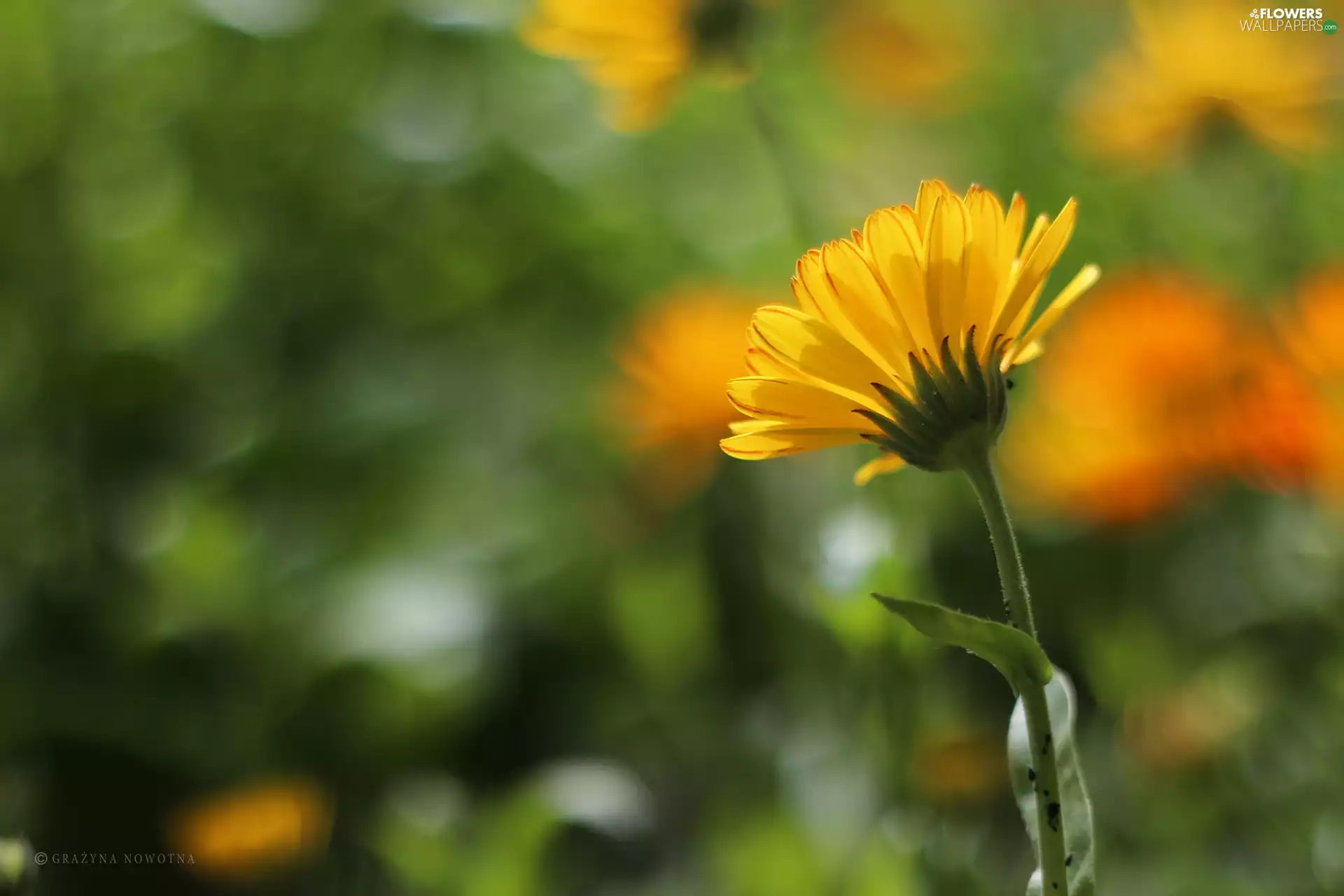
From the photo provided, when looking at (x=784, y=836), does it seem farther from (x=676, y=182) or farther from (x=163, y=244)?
(x=676, y=182)

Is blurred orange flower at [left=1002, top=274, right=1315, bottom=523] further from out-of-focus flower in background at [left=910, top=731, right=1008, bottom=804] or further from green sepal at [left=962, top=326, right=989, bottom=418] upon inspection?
green sepal at [left=962, top=326, right=989, bottom=418]

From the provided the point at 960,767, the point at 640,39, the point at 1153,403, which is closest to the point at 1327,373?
the point at 1153,403

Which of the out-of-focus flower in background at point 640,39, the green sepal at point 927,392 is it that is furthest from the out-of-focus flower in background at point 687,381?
the green sepal at point 927,392

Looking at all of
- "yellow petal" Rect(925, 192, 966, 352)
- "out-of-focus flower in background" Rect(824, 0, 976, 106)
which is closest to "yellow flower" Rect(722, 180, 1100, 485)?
"yellow petal" Rect(925, 192, 966, 352)

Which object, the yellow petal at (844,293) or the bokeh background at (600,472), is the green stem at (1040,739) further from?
the bokeh background at (600,472)

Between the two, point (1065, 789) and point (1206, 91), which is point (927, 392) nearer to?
point (1065, 789)

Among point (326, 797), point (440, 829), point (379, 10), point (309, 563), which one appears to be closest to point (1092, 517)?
point (440, 829)
